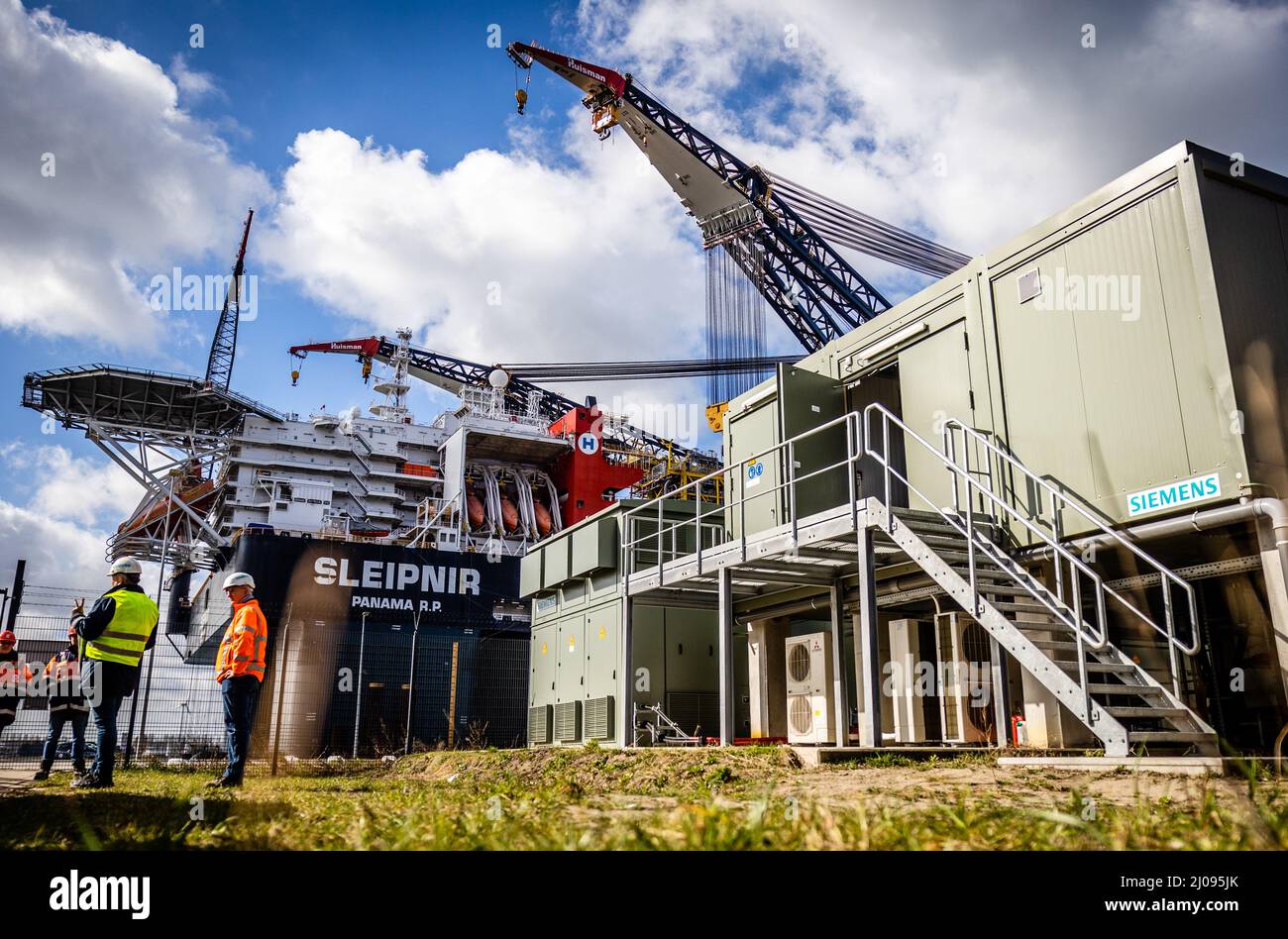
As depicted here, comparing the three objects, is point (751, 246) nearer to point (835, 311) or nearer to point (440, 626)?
point (835, 311)

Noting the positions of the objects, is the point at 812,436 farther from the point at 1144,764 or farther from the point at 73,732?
the point at 73,732

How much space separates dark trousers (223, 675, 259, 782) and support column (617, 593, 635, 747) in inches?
174

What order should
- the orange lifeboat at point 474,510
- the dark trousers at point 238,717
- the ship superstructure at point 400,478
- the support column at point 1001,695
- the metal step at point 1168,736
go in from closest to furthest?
the metal step at point 1168,736 < the dark trousers at point 238,717 < the support column at point 1001,695 < the ship superstructure at point 400,478 < the orange lifeboat at point 474,510

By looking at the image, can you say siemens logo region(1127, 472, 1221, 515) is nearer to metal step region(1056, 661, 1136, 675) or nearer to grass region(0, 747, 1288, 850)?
metal step region(1056, 661, 1136, 675)

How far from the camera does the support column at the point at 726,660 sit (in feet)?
29.9

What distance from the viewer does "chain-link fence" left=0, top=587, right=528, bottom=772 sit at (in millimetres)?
13883

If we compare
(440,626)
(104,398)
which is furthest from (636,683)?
(104,398)

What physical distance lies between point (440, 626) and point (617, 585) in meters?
11.9

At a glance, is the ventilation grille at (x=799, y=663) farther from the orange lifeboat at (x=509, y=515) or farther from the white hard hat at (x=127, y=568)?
the orange lifeboat at (x=509, y=515)

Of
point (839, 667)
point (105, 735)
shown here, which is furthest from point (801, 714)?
point (105, 735)

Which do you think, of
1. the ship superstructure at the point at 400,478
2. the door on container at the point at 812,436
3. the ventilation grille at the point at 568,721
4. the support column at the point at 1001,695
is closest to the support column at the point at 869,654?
the support column at the point at 1001,695

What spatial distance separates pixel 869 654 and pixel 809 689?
2.95 metres

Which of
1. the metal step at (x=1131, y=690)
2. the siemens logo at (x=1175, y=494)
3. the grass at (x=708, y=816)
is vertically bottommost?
the grass at (x=708, y=816)

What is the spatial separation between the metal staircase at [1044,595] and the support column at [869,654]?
0.25 m
